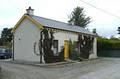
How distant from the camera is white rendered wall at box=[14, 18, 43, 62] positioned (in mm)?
18594

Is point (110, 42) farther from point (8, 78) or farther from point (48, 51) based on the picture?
point (8, 78)

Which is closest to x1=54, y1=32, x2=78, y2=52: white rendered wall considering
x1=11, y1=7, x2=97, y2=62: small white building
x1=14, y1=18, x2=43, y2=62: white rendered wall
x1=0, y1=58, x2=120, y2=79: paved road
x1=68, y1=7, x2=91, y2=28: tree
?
x1=11, y1=7, x2=97, y2=62: small white building

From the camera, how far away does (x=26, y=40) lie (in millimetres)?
19469

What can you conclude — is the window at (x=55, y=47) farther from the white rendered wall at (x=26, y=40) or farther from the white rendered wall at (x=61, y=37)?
the white rendered wall at (x=26, y=40)

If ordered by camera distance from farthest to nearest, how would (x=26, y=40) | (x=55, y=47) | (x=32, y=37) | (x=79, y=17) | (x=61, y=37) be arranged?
(x=79, y=17)
(x=61, y=37)
(x=55, y=47)
(x=26, y=40)
(x=32, y=37)

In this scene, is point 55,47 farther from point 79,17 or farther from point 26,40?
point 79,17

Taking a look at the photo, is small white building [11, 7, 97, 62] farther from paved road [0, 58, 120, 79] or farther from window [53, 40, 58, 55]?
paved road [0, 58, 120, 79]

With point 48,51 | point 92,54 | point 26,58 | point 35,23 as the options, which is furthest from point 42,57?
point 92,54

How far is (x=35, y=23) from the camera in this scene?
18.5 meters

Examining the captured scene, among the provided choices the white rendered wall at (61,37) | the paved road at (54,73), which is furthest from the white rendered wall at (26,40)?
the paved road at (54,73)

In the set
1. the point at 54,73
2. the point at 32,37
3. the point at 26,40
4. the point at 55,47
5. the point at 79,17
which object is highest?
the point at 79,17

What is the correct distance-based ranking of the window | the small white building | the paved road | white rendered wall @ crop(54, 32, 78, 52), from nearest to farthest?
the paved road < the small white building < the window < white rendered wall @ crop(54, 32, 78, 52)

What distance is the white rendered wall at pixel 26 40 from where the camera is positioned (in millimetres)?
18594

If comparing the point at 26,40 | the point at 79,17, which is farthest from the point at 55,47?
the point at 79,17
